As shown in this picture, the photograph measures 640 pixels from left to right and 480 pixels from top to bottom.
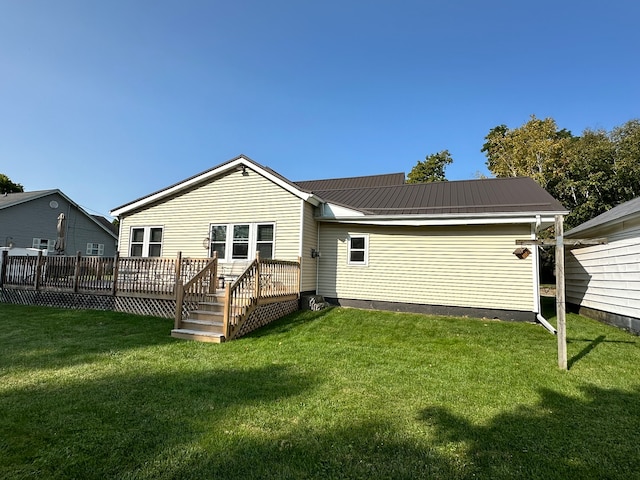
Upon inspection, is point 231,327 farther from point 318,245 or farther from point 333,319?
point 318,245

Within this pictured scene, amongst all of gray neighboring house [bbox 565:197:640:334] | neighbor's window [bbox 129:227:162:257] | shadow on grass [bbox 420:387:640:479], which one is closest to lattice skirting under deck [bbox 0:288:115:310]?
neighbor's window [bbox 129:227:162:257]

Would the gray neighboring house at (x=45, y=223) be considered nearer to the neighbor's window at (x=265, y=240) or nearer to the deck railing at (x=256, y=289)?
the neighbor's window at (x=265, y=240)

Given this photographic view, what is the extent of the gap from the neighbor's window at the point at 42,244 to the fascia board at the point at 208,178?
16014mm

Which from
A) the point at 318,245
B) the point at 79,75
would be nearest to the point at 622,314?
the point at 318,245

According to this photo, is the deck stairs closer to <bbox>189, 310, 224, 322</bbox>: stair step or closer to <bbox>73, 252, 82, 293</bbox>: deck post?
<bbox>189, 310, 224, 322</bbox>: stair step

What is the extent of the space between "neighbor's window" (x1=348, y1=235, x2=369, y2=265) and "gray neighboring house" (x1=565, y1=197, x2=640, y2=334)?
19.6 ft

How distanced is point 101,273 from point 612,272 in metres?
14.8

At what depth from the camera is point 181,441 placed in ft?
9.64

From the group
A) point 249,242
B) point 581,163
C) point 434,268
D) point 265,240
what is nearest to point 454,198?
point 434,268

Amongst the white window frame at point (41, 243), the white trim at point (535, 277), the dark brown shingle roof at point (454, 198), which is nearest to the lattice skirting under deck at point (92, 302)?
the dark brown shingle roof at point (454, 198)

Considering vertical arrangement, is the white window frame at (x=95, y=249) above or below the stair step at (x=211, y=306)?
above

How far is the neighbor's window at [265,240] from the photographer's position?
1043cm

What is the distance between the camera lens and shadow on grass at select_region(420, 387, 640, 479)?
2621 mm

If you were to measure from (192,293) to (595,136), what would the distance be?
90.7 feet
